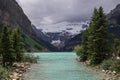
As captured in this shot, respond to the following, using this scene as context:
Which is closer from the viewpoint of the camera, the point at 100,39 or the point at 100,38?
the point at 100,38

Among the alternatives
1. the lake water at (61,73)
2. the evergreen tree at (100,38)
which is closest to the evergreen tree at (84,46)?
the lake water at (61,73)

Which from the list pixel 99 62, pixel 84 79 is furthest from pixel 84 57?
pixel 84 79

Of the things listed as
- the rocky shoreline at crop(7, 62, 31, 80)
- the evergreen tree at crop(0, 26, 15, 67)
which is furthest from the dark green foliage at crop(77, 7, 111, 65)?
the evergreen tree at crop(0, 26, 15, 67)

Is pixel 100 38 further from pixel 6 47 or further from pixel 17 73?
pixel 17 73

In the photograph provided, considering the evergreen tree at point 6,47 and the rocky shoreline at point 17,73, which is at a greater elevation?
the evergreen tree at point 6,47

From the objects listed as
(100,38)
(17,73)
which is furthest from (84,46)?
(17,73)

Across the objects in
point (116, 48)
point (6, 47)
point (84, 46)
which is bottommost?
point (116, 48)

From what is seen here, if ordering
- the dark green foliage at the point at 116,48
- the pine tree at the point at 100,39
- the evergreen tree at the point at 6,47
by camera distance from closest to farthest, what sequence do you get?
the evergreen tree at the point at 6,47, the pine tree at the point at 100,39, the dark green foliage at the point at 116,48

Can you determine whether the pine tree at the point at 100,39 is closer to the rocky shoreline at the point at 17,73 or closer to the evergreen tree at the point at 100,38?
the evergreen tree at the point at 100,38

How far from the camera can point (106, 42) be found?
70812mm

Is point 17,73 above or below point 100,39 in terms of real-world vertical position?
below

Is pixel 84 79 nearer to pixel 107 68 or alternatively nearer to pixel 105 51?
pixel 107 68

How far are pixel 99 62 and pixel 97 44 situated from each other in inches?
172

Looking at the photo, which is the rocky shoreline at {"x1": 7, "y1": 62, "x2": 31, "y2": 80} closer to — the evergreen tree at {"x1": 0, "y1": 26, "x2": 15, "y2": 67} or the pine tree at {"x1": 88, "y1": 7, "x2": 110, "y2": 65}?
the evergreen tree at {"x1": 0, "y1": 26, "x2": 15, "y2": 67}
